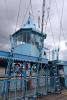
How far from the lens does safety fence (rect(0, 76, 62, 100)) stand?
15.0 meters

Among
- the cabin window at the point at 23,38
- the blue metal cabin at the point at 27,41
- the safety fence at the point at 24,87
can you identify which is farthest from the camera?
the cabin window at the point at 23,38

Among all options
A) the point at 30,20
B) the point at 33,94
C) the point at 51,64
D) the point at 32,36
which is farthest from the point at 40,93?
the point at 30,20

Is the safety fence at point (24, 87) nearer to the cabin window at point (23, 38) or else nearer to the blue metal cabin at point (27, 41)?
the blue metal cabin at point (27, 41)

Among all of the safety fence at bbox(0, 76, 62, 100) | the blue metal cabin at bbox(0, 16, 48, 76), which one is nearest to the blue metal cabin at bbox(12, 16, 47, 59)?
the blue metal cabin at bbox(0, 16, 48, 76)

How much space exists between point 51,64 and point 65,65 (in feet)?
17.6

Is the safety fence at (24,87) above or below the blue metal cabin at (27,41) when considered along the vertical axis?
below

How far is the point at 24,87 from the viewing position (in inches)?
635

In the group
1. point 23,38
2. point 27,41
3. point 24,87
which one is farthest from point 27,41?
point 24,87

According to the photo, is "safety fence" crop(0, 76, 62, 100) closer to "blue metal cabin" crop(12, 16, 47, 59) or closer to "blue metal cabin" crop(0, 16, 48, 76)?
"blue metal cabin" crop(0, 16, 48, 76)

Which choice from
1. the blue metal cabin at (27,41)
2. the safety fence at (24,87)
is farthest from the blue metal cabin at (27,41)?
the safety fence at (24,87)

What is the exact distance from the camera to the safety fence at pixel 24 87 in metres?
15.0

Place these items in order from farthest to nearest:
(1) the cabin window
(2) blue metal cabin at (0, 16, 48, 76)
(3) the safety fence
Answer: (1) the cabin window, (2) blue metal cabin at (0, 16, 48, 76), (3) the safety fence

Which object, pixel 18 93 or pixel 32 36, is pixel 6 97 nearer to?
pixel 18 93

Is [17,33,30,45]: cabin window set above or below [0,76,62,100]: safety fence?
above
